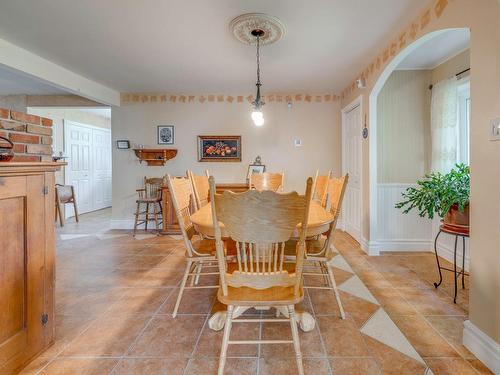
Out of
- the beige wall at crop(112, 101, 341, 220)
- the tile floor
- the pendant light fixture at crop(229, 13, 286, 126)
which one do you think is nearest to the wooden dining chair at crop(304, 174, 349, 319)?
the tile floor

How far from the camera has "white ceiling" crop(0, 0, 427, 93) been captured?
2.25 meters

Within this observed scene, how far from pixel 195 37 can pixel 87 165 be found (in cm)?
539

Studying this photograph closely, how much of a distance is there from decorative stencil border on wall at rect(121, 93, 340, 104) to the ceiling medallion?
2.00m

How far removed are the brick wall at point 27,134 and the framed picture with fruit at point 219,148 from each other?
10.3 feet

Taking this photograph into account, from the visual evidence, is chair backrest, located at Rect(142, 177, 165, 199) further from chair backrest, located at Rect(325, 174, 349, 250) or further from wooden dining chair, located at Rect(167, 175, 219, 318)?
chair backrest, located at Rect(325, 174, 349, 250)

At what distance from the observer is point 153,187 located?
479cm

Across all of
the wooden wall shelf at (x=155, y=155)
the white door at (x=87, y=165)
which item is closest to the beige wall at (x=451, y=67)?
the wooden wall shelf at (x=155, y=155)

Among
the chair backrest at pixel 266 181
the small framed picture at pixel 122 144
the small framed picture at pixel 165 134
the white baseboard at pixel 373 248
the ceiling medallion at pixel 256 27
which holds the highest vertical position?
the ceiling medallion at pixel 256 27

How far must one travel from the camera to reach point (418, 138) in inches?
138

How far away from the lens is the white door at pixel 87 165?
6.21 meters

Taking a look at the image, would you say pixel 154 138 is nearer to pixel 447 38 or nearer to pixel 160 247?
pixel 160 247

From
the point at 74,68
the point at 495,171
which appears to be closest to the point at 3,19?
the point at 74,68

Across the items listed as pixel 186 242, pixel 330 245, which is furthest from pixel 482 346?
pixel 186 242

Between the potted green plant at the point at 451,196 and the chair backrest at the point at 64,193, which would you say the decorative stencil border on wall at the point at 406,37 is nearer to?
the potted green plant at the point at 451,196
